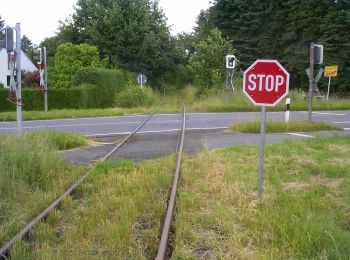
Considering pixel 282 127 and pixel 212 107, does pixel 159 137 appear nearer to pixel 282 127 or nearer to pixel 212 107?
pixel 282 127

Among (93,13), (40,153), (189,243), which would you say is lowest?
(189,243)

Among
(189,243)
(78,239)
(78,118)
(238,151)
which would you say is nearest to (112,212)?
(78,239)

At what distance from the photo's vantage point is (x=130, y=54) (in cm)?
4244

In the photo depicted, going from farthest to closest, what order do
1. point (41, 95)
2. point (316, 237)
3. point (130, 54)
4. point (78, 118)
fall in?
point (130, 54) → point (41, 95) → point (78, 118) → point (316, 237)

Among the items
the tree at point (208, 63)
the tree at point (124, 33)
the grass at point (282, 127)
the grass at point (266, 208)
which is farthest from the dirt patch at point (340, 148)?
the tree at point (124, 33)

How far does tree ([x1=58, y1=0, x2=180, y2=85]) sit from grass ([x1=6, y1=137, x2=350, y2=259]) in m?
33.4

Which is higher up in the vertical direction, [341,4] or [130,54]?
[341,4]

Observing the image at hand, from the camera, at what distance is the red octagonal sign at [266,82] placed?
261 inches

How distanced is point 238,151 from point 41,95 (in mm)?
20641

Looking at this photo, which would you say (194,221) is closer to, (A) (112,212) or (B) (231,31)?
(A) (112,212)

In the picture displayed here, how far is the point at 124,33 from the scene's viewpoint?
4106 centimetres

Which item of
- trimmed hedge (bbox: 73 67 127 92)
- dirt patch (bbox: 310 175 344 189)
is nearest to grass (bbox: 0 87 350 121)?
trimmed hedge (bbox: 73 67 127 92)

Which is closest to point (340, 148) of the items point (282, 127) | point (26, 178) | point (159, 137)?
point (282, 127)

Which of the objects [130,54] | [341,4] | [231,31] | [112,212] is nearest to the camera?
Result: [112,212]
